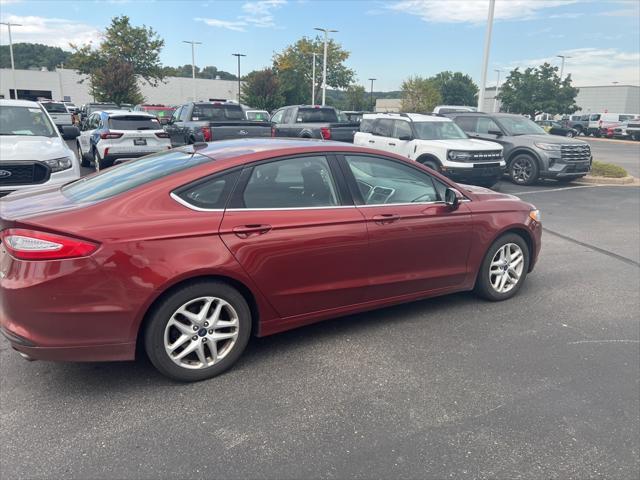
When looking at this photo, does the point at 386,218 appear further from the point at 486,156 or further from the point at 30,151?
the point at 486,156

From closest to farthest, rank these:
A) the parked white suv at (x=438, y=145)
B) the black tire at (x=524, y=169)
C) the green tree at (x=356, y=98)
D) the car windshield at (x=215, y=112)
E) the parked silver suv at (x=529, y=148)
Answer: the parked white suv at (x=438, y=145) < the parked silver suv at (x=529, y=148) < the black tire at (x=524, y=169) < the car windshield at (x=215, y=112) < the green tree at (x=356, y=98)

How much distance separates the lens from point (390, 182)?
4375 mm

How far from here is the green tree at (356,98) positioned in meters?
65.2

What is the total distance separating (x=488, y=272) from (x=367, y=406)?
2.23m

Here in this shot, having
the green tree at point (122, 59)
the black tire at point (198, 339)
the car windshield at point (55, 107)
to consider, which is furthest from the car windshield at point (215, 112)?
the green tree at point (122, 59)

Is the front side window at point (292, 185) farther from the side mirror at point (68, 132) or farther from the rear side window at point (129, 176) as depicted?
the side mirror at point (68, 132)

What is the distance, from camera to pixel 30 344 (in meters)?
3.00

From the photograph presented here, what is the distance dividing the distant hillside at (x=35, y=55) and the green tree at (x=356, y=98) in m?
53.5

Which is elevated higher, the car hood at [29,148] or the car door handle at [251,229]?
the car hood at [29,148]

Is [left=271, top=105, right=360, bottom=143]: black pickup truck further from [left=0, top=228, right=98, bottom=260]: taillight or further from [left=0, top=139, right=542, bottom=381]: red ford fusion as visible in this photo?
[left=0, top=228, right=98, bottom=260]: taillight

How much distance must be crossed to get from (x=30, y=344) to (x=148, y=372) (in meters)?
0.81

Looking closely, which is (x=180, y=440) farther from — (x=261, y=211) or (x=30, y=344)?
(x=261, y=211)

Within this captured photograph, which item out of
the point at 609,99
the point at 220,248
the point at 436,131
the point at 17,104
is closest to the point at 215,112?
the point at 436,131

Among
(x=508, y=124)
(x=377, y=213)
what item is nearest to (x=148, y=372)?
(x=377, y=213)
